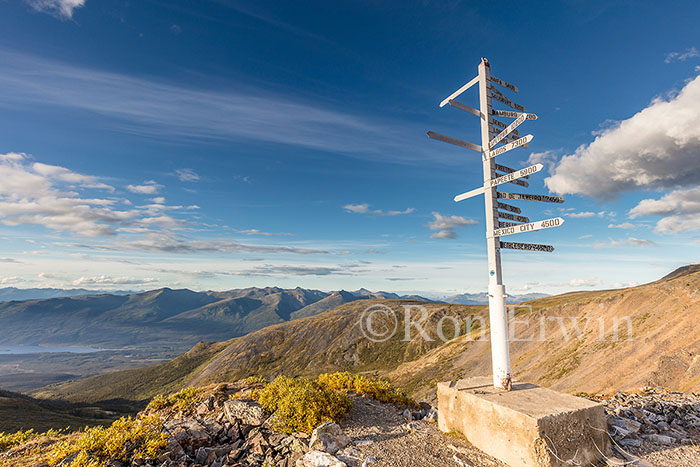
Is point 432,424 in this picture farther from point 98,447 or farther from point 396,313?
point 396,313

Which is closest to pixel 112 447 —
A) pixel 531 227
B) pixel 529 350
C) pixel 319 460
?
pixel 319 460

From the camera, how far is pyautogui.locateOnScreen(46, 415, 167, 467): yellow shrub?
703 centimetres

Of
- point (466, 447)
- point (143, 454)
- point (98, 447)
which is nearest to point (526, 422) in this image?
point (466, 447)

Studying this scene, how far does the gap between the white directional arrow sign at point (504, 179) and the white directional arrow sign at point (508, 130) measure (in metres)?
1.15

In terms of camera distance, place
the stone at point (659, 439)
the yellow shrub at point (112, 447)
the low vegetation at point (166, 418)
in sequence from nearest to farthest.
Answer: the yellow shrub at point (112, 447)
the low vegetation at point (166, 418)
the stone at point (659, 439)

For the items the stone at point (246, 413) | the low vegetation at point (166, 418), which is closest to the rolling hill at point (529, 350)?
the low vegetation at point (166, 418)

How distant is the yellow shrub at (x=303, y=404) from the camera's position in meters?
8.96

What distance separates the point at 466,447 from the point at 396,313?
178 metres

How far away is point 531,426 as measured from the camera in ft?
23.3

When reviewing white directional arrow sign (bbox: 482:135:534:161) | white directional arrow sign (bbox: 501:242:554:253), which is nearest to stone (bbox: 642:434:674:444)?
white directional arrow sign (bbox: 501:242:554:253)

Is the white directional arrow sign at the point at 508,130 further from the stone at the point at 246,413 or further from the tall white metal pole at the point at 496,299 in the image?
the stone at the point at 246,413

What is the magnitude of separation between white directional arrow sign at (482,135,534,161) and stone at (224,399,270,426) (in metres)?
9.91

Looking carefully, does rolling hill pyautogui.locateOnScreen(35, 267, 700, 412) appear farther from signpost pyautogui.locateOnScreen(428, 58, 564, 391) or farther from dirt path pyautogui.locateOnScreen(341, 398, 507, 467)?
dirt path pyautogui.locateOnScreen(341, 398, 507, 467)

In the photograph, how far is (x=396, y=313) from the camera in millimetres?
180500
